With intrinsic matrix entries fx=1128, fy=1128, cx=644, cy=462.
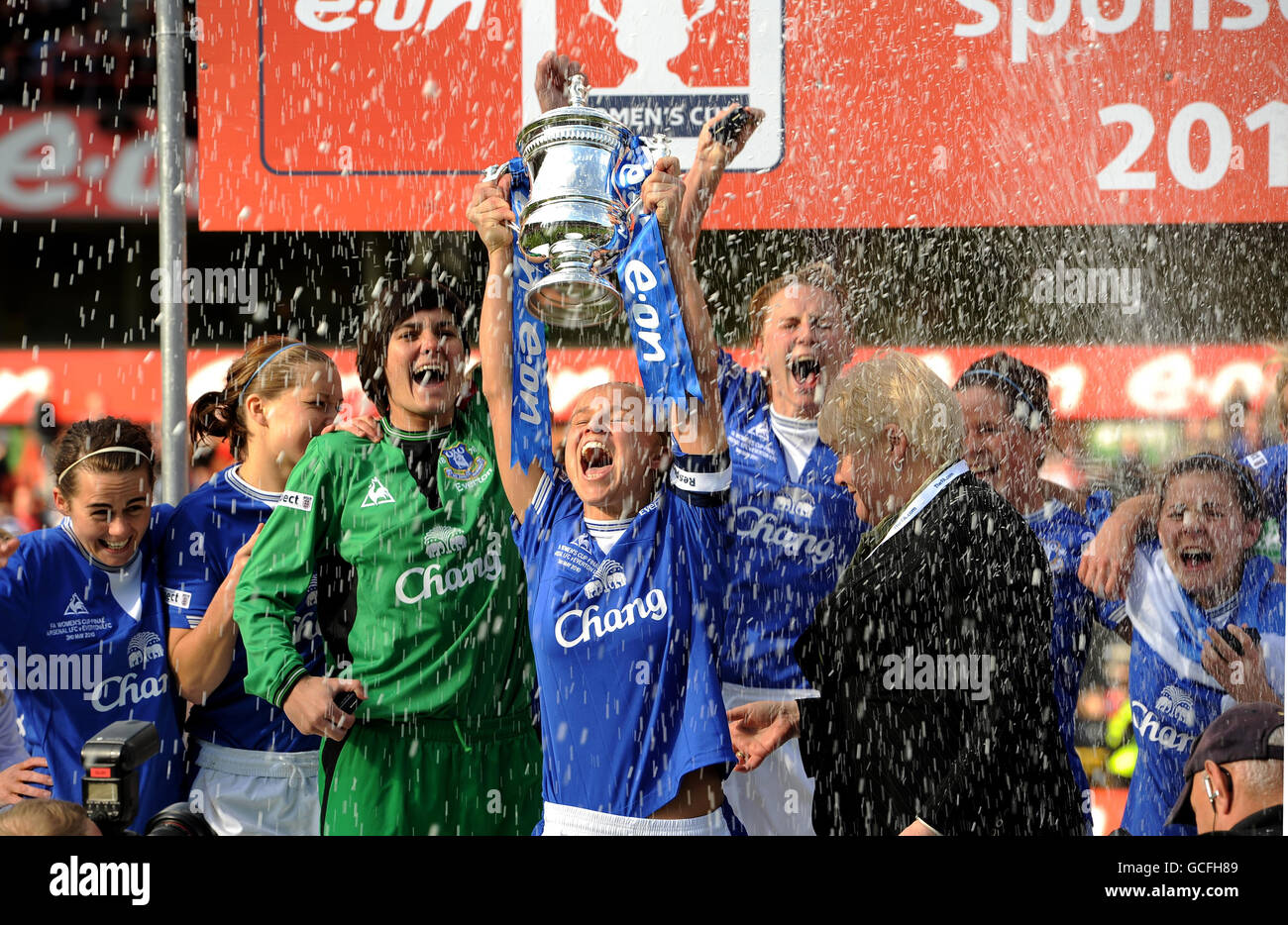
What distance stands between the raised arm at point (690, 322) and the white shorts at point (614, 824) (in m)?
0.74

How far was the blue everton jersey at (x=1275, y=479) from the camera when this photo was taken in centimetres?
262

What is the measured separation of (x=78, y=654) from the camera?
251 centimetres

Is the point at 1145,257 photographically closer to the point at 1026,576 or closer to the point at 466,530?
the point at 1026,576

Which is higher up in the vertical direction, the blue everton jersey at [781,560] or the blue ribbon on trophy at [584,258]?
the blue ribbon on trophy at [584,258]

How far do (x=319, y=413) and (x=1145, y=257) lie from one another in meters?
1.98

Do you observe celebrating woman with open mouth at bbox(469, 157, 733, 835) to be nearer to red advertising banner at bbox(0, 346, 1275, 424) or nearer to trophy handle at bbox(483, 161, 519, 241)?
trophy handle at bbox(483, 161, 519, 241)

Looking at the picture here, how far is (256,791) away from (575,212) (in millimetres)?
1483

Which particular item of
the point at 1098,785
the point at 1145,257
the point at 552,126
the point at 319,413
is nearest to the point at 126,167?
the point at 319,413

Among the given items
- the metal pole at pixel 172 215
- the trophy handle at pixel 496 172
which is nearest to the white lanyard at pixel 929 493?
the trophy handle at pixel 496 172

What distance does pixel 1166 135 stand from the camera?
8.68 feet

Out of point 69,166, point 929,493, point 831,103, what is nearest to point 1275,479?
point 929,493

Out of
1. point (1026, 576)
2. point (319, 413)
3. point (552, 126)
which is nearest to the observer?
point (1026, 576)

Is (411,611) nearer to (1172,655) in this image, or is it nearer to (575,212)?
(575,212)

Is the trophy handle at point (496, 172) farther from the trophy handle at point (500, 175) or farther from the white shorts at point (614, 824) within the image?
the white shorts at point (614, 824)
